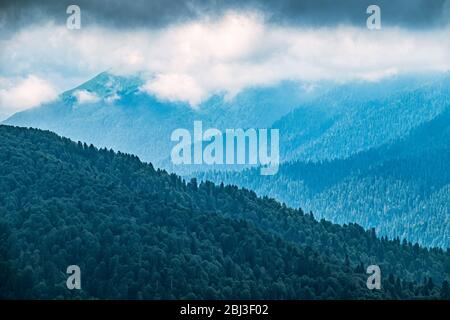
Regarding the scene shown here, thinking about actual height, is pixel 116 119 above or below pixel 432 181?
above

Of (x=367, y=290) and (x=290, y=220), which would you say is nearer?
(x=367, y=290)

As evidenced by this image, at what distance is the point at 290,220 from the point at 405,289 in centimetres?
2597

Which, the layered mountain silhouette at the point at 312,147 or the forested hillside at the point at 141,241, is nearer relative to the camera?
the forested hillside at the point at 141,241

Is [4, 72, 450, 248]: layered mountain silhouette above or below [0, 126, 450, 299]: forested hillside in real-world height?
above

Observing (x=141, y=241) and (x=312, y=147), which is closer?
(x=141, y=241)

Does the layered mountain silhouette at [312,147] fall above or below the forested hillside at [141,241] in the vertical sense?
above

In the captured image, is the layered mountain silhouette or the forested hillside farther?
the layered mountain silhouette

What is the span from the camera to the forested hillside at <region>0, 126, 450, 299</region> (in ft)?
171

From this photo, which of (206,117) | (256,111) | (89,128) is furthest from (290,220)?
(89,128)

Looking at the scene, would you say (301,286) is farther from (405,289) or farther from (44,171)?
(44,171)

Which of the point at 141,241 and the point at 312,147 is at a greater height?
the point at 312,147

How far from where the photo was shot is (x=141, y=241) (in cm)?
5853

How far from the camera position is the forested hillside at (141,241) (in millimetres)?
52000

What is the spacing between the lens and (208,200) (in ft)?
277
